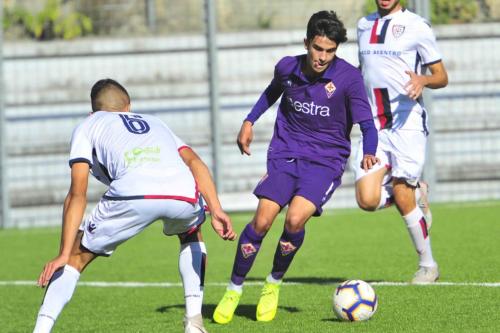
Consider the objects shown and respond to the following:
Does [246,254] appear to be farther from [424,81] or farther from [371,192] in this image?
[424,81]

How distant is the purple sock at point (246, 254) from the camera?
25.2ft

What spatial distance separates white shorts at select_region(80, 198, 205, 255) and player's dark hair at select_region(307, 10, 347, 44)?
1583 millimetres

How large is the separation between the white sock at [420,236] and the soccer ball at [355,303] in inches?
63.2

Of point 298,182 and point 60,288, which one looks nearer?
point 60,288

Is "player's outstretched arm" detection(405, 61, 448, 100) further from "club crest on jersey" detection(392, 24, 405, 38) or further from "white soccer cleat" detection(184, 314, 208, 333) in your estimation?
"white soccer cleat" detection(184, 314, 208, 333)

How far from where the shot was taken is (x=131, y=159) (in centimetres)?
656

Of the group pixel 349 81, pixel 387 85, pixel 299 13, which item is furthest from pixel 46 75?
pixel 349 81

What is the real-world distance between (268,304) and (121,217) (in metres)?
1.42

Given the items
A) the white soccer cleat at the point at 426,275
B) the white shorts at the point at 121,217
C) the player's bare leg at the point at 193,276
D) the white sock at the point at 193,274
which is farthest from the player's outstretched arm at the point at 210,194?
the white soccer cleat at the point at 426,275

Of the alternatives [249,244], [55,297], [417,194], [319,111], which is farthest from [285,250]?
[417,194]

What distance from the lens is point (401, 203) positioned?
29.8 ft

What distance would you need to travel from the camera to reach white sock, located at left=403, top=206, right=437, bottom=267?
348 inches

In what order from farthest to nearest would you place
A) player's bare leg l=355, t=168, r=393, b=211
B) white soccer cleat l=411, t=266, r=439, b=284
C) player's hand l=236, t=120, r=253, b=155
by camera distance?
player's bare leg l=355, t=168, r=393, b=211, white soccer cleat l=411, t=266, r=439, b=284, player's hand l=236, t=120, r=253, b=155

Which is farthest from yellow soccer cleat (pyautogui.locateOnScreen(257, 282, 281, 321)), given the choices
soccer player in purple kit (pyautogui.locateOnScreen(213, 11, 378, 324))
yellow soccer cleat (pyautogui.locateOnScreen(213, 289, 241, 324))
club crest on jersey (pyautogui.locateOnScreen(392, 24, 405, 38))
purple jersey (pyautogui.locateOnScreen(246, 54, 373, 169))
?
club crest on jersey (pyautogui.locateOnScreen(392, 24, 405, 38))
